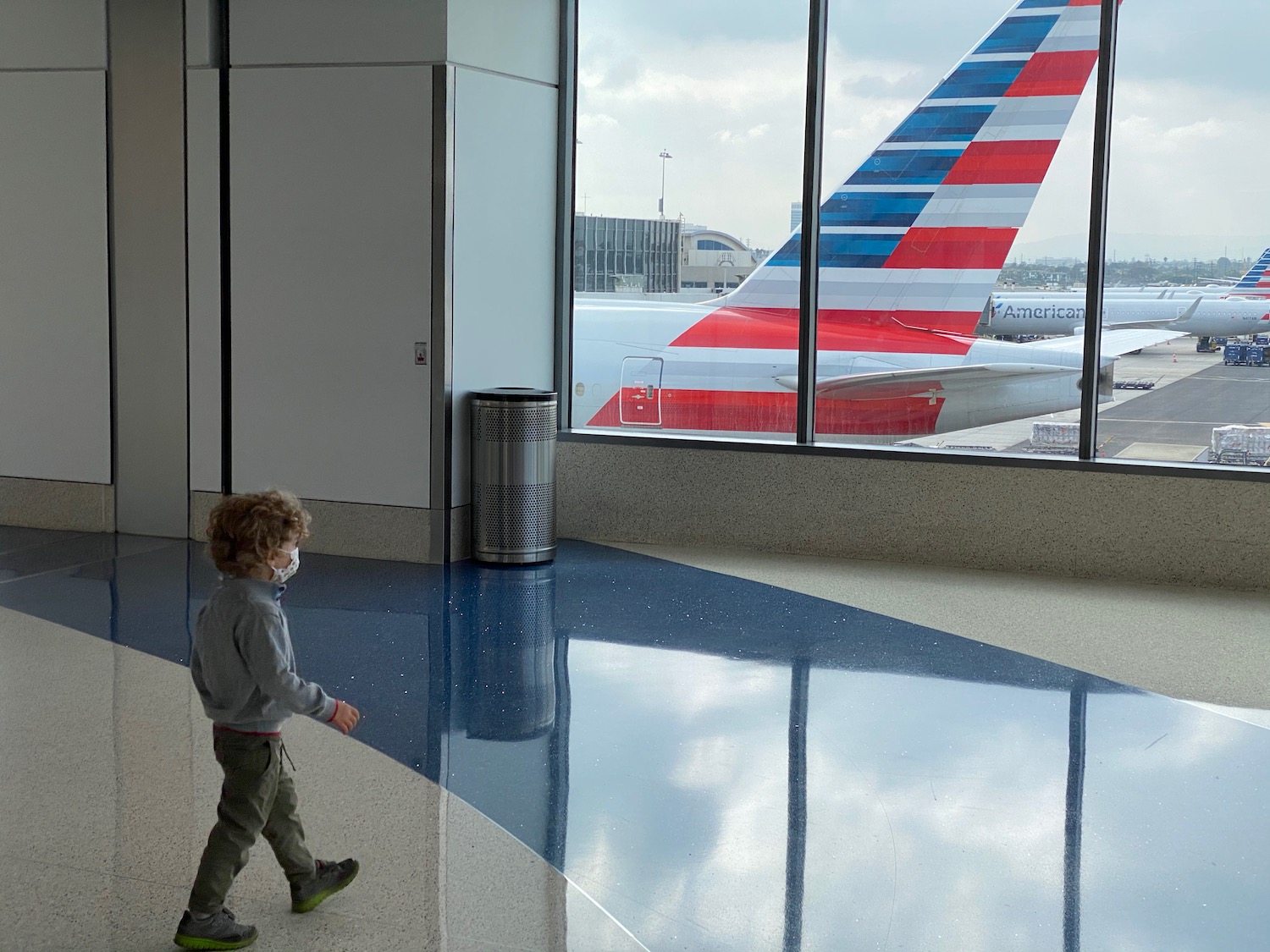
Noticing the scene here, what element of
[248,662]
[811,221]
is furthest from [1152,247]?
[248,662]

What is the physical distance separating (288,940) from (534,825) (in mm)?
835

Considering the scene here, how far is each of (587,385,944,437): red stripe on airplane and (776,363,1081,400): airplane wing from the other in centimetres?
4

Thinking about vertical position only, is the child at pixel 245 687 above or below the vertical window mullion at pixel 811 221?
below

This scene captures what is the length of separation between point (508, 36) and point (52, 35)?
8.63 feet

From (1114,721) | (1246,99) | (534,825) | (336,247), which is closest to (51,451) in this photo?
(336,247)

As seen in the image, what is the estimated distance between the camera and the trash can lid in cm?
673

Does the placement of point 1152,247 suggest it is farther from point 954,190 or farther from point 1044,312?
point 954,190

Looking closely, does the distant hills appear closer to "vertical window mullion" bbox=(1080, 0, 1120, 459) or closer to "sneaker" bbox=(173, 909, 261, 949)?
"vertical window mullion" bbox=(1080, 0, 1120, 459)

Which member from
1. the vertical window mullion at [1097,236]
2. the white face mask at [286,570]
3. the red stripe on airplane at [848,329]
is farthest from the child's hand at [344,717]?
the vertical window mullion at [1097,236]

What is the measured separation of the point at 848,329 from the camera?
7.20 meters

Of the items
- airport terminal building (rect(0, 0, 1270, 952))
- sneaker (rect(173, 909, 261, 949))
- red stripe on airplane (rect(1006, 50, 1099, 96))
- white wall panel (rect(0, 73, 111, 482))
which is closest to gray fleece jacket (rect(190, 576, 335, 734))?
sneaker (rect(173, 909, 261, 949))

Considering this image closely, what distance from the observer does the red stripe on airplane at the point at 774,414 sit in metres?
7.16

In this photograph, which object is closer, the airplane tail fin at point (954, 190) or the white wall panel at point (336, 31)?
the white wall panel at point (336, 31)

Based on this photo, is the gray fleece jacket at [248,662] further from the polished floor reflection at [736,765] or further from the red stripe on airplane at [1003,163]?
the red stripe on airplane at [1003,163]
